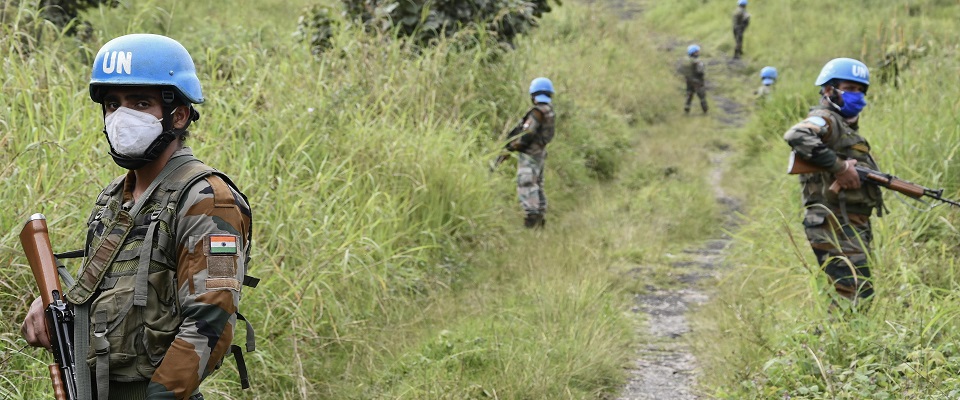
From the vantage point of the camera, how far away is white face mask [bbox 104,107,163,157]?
2043mm

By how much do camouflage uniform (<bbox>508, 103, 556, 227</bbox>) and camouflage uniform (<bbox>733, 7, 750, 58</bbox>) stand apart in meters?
11.4

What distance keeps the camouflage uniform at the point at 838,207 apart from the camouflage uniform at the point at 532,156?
302cm

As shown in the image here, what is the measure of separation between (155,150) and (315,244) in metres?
2.28

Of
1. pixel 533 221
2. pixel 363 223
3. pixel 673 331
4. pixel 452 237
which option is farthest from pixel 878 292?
pixel 533 221

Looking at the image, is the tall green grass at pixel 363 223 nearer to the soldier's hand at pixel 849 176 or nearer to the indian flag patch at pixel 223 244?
the indian flag patch at pixel 223 244

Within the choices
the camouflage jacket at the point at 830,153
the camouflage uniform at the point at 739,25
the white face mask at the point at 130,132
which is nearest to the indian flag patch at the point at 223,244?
the white face mask at the point at 130,132

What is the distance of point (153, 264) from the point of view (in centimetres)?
201

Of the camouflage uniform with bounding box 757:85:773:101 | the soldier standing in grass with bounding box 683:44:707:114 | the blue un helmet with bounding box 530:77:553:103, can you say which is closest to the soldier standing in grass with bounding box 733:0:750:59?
the soldier standing in grass with bounding box 683:44:707:114

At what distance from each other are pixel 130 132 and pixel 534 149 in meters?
5.57

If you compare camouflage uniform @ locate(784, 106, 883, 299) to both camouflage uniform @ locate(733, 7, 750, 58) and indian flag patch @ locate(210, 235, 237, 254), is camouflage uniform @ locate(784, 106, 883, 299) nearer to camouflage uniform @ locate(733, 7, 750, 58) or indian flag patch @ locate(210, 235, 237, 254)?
indian flag patch @ locate(210, 235, 237, 254)

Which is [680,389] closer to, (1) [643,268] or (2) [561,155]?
(1) [643,268]

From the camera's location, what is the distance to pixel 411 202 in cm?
561

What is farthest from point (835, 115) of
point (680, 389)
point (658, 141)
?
point (658, 141)

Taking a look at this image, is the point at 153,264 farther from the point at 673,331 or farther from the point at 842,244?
the point at 842,244
